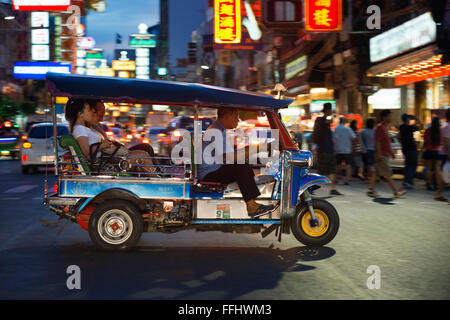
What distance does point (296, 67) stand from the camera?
40.3 metres

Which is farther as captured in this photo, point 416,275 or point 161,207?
point 161,207

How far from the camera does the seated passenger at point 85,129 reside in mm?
8055

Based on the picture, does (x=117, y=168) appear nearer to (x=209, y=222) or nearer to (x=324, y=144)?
(x=209, y=222)

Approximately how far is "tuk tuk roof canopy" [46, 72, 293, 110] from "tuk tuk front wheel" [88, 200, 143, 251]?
1.33 meters

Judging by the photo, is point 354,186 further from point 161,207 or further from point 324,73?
point 324,73

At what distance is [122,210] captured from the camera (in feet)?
25.4

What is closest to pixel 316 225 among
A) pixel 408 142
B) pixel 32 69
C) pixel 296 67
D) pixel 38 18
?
pixel 408 142

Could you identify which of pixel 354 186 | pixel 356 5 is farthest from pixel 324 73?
pixel 354 186

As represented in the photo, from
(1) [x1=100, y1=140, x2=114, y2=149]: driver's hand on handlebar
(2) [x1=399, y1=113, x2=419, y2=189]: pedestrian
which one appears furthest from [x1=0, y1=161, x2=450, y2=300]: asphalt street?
(2) [x1=399, y1=113, x2=419, y2=189]: pedestrian

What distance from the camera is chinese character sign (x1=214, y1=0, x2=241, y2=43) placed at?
37.8m

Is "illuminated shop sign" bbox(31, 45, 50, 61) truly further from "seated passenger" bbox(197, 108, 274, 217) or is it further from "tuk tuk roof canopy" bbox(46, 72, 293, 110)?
"seated passenger" bbox(197, 108, 274, 217)
